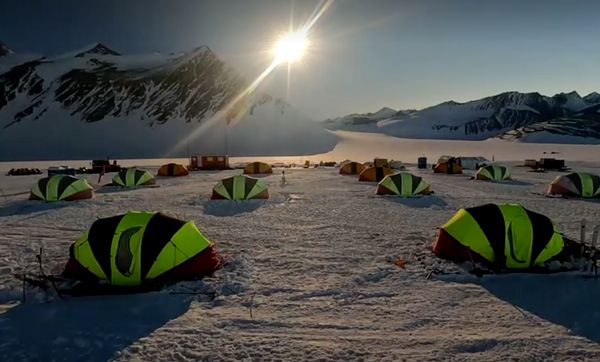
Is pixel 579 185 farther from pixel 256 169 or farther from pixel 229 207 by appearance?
pixel 256 169

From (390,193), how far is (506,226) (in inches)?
492

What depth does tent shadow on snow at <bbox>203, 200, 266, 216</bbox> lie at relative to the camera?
17.2m

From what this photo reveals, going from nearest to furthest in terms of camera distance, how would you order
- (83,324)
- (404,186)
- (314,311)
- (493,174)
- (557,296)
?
(83,324) → (314,311) → (557,296) → (404,186) → (493,174)

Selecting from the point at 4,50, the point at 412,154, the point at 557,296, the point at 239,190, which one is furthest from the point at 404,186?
the point at 4,50

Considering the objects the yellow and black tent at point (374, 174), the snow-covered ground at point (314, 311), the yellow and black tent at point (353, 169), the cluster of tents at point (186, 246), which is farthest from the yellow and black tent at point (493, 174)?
the cluster of tents at point (186, 246)

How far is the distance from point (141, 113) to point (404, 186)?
110 m

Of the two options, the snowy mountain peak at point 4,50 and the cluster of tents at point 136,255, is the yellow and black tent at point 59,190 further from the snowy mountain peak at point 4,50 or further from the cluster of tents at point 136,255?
the snowy mountain peak at point 4,50

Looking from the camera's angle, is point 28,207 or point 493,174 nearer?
point 28,207

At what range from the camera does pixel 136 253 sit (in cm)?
798

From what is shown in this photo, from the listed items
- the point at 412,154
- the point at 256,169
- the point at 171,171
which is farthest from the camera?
the point at 412,154

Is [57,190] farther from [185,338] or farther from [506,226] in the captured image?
[506,226]

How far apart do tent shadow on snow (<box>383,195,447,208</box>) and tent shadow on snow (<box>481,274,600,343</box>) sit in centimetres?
1011

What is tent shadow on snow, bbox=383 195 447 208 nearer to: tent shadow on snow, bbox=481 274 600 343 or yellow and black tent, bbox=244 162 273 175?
tent shadow on snow, bbox=481 274 600 343

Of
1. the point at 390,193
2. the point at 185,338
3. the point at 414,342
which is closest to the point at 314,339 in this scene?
the point at 414,342
